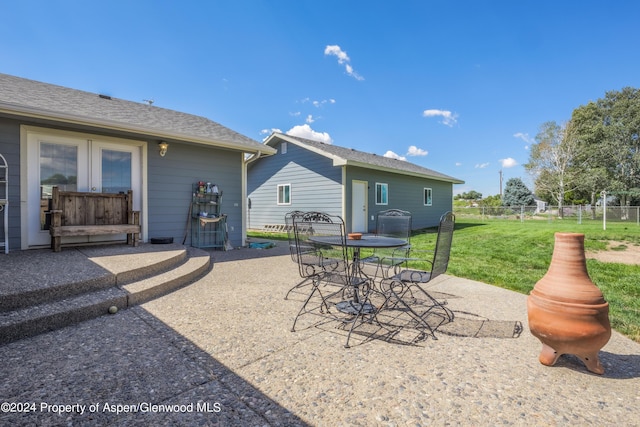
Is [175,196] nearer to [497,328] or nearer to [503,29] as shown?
[497,328]

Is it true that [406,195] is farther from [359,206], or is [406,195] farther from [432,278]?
[432,278]

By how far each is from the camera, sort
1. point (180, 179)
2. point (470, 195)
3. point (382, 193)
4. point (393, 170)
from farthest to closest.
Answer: point (470, 195) < point (382, 193) < point (393, 170) < point (180, 179)

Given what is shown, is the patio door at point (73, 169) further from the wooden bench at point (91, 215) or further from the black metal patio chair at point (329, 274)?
the black metal patio chair at point (329, 274)

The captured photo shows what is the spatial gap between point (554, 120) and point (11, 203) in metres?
30.3

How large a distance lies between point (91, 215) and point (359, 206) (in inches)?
335

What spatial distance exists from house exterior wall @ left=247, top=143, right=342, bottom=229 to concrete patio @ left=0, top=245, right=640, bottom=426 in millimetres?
8548

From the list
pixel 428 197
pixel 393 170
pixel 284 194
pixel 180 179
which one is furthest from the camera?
pixel 428 197

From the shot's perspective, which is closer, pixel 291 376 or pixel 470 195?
pixel 291 376

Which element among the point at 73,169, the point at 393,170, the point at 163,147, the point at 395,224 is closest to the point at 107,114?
the point at 163,147

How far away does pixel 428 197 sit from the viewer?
15875mm

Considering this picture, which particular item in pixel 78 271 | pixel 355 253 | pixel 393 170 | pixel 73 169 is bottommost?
pixel 78 271

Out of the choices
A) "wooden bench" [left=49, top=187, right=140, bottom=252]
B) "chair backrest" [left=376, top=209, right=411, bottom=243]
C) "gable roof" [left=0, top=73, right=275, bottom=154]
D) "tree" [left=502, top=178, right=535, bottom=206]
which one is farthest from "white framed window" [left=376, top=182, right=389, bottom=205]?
"tree" [left=502, top=178, right=535, bottom=206]

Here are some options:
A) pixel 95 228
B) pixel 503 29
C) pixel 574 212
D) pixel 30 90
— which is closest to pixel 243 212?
pixel 95 228

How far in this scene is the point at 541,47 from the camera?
12.0 meters
